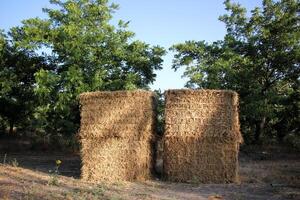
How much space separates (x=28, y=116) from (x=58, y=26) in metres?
6.17

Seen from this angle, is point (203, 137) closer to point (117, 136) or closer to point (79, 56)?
point (117, 136)

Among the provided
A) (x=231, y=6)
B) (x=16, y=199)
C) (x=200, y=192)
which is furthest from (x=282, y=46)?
(x=16, y=199)

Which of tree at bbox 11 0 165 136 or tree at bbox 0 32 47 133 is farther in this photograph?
tree at bbox 0 32 47 133

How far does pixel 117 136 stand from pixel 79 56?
6.70 metres

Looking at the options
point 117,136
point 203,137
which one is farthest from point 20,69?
point 203,137

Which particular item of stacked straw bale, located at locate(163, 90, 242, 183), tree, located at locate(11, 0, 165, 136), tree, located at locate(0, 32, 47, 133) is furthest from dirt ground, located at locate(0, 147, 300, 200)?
tree, located at locate(0, 32, 47, 133)

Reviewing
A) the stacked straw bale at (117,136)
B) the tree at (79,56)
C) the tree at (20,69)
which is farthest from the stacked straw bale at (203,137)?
the tree at (20,69)

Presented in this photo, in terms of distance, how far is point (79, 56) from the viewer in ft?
56.7

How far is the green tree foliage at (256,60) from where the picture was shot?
1950 centimetres

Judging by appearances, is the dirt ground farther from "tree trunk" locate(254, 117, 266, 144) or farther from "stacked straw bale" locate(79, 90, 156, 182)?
"tree trunk" locate(254, 117, 266, 144)

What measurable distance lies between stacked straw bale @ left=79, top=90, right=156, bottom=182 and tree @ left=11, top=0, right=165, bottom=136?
5.13 meters

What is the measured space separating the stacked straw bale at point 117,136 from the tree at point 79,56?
16.8 ft

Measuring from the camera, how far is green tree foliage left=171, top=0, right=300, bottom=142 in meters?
19.5

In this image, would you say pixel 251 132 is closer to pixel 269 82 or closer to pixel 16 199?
pixel 269 82
